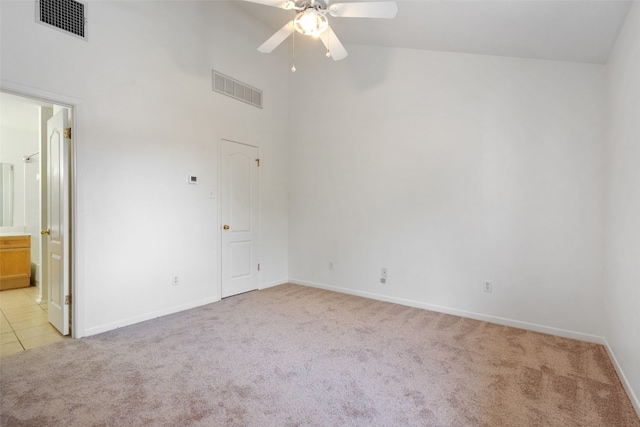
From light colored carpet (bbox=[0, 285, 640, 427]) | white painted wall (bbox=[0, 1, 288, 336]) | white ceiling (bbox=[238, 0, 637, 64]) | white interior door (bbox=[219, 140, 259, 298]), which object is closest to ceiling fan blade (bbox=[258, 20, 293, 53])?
white ceiling (bbox=[238, 0, 637, 64])

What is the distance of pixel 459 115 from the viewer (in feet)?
12.2

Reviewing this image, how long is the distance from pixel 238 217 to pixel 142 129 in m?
1.66

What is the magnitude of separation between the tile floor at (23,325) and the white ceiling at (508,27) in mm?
4648

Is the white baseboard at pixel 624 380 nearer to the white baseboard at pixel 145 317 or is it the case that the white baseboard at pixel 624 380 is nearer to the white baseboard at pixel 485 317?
the white baseboard at pixel 485 317

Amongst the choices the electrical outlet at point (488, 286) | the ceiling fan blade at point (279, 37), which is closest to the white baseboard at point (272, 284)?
the electrical outlet at point (488, 286)

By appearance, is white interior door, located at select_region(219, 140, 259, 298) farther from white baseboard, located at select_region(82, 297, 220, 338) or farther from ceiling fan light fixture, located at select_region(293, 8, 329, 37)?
ceiling fan light fixture, located at select_region(293, 8, 329, 37)

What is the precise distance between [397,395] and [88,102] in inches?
144

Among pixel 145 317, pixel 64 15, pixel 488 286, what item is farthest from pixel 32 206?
pixel 488 286

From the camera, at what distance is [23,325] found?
131 inches

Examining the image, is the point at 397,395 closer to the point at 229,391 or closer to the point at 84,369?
the point at 229,391

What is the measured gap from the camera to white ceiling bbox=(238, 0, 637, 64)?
2.44 meters

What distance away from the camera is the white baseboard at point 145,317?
10.1ft

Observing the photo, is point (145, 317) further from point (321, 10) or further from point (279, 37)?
point (321, 10)

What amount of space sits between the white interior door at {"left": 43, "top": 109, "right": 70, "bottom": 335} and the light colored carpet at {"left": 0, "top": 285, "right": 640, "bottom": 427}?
1.49 feet
